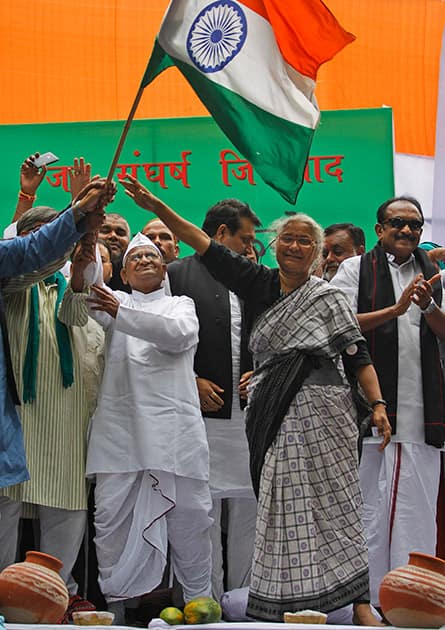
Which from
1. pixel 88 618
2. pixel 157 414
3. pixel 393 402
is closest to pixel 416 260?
pixel 393 402

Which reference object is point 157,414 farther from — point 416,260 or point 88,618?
point 416,260

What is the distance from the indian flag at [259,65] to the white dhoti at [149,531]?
1.51m

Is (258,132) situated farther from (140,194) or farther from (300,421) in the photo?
(300,421)

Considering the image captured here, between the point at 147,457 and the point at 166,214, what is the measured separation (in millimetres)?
1203

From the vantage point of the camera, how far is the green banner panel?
805 cm

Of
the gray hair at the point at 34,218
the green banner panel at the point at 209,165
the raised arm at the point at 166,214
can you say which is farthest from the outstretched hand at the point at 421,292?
the green banner panel at the point at 209,165

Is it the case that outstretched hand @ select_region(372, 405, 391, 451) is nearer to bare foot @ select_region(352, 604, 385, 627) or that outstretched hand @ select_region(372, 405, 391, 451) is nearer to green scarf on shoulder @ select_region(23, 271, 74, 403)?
bare foot @ select_region(352, 604, 385, 627)

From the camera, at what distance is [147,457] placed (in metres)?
5.20

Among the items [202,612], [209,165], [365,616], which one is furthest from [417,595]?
[209,165]

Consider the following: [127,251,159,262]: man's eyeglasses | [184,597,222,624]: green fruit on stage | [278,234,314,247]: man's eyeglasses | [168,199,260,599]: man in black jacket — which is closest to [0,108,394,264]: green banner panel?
[168,199,260,599]: man in black jacket

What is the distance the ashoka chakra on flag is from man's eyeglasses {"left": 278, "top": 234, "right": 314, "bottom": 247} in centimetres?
82

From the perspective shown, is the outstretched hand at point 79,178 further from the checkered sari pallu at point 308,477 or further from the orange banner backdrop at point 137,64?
the orange banner backdrop at point 137,64

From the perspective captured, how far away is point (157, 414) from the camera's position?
5.32 meters

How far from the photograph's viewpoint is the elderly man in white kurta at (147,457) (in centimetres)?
515
